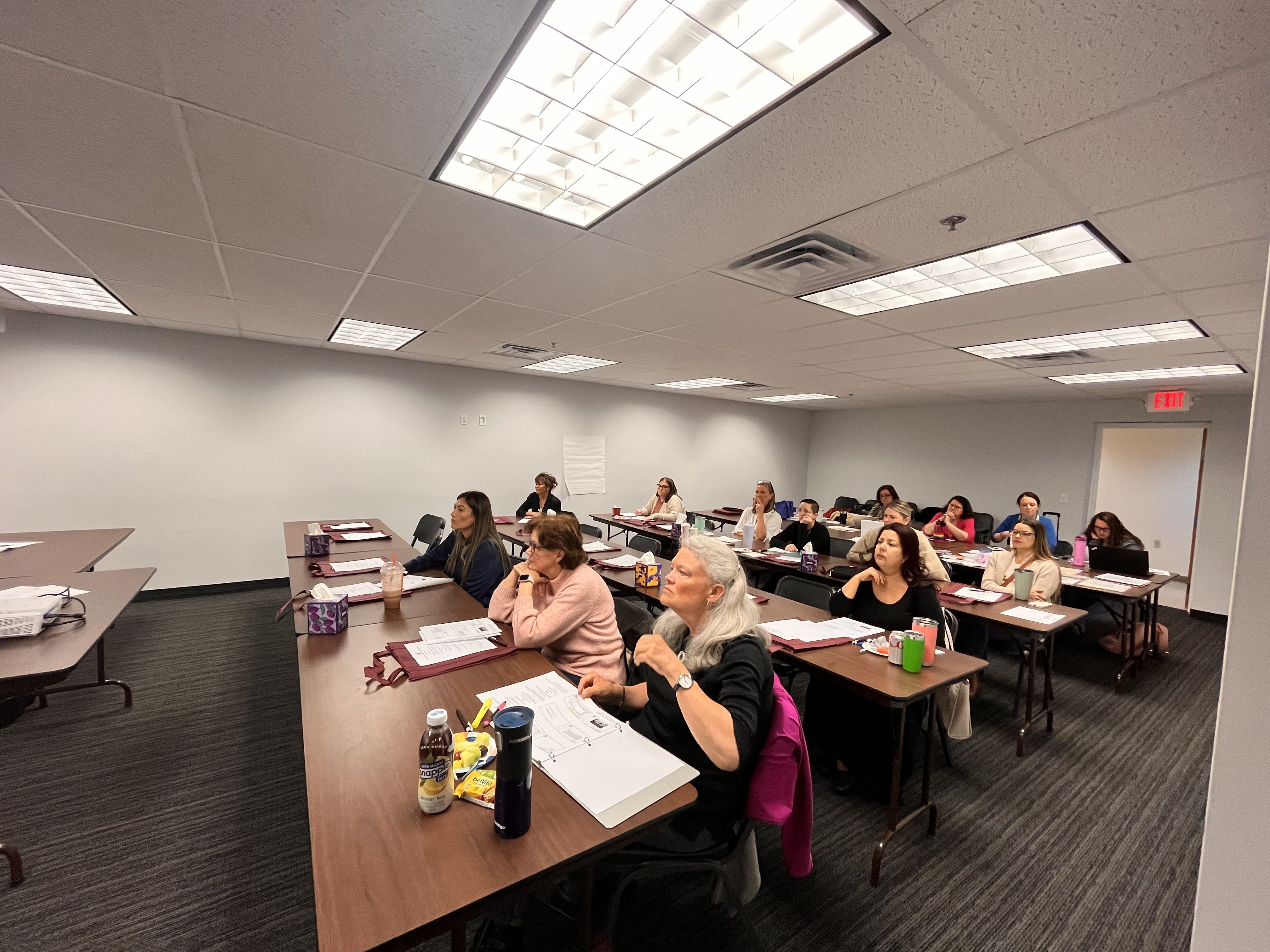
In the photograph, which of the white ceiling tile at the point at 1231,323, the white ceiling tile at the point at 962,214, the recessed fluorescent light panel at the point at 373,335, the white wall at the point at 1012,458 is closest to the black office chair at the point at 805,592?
the white ceiling tile at the point at 962,214

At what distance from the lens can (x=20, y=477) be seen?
4285mm

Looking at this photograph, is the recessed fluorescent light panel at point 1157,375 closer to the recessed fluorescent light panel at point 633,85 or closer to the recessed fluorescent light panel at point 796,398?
the recessed fluorescent light panel at point 796,398

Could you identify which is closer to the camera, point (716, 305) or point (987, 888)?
point (987, 888)

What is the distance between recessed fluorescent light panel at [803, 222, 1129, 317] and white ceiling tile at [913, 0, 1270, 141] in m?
0.90

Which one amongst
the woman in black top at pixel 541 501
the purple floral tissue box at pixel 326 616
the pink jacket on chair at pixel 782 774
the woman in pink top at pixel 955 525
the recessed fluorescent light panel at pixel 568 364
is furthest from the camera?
the woman in black top at pixel 541 501

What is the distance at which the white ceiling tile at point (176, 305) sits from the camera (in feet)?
11.0

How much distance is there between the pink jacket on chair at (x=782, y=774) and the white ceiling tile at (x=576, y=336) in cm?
303

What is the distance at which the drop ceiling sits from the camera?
115 centimetres

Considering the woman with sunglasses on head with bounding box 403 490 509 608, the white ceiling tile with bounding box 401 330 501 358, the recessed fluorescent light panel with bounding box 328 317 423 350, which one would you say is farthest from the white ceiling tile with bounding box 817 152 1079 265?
the recessed fluorescent light panel with bounding box 328 317 423 350

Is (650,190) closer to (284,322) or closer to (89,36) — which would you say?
(89,36)

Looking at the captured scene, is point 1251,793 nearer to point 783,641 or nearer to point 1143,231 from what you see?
point 783,641

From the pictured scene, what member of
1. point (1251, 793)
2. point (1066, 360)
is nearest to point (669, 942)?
point (1251, 793)

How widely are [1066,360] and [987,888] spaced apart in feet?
14.3

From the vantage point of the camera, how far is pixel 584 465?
7.44 metres
